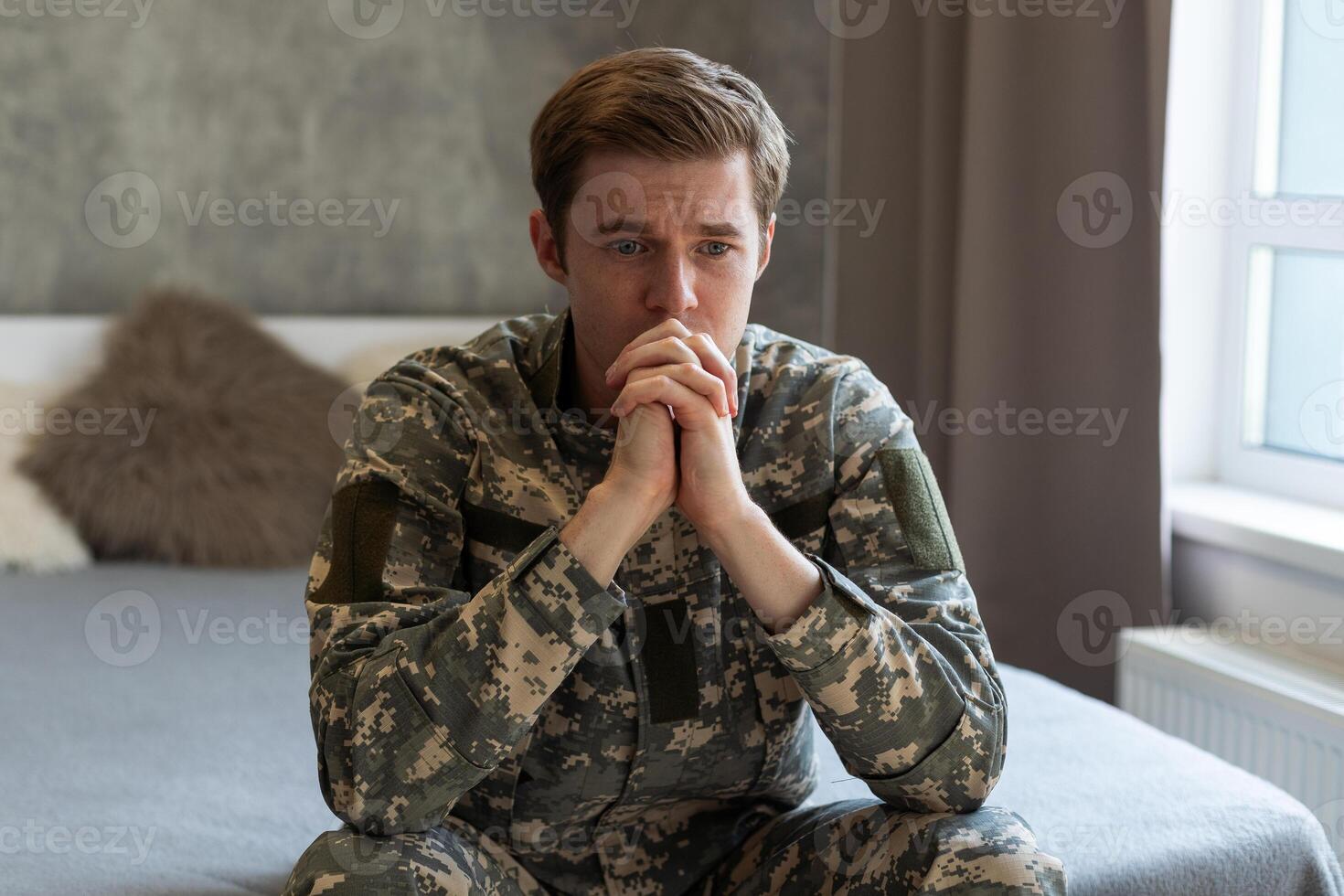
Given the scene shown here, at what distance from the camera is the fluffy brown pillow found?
8.54 feet

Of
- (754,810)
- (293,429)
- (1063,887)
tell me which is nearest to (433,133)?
(293,429)

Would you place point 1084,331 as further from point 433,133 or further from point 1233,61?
point 433,133

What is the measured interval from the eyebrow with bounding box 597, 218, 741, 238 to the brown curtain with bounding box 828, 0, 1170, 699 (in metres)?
1.05

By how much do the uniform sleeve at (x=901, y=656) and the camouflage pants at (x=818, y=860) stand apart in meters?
0.04

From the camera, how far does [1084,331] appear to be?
2.21m

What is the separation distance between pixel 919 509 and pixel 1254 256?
4.03ft

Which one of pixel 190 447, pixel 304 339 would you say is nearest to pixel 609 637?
pixel 190 447

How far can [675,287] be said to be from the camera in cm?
128

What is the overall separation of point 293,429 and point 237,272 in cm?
65

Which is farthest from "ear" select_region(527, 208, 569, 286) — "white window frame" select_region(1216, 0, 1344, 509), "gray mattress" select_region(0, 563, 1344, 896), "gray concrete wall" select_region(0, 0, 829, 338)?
"gray concrete wall" select_region(0, 0, 829, 338)

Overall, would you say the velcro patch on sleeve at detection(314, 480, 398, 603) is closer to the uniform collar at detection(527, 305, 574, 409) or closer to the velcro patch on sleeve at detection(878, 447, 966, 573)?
the uniform collar at detection(527, 305, 574, 409)

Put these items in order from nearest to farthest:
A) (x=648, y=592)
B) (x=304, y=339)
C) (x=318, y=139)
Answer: (x=648, y=592) < (x=304, y=339) < (x=318, y=139)

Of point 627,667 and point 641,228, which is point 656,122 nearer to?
point 641,228

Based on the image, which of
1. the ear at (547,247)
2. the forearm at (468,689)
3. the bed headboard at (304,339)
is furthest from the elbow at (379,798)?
the bed headboard at (304,339)
